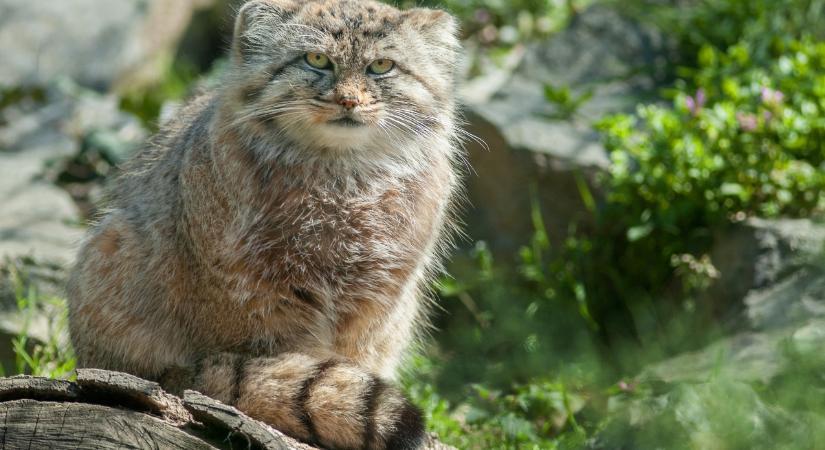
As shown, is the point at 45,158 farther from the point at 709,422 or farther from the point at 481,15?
the point at 709,422

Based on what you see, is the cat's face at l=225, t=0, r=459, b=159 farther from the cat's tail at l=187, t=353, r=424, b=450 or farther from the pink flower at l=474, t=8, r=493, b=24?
the pink flower at l=474, t=8, r=493, b=24

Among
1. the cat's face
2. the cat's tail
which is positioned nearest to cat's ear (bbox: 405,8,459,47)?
the cat's face

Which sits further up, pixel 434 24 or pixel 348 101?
pixel 434 24

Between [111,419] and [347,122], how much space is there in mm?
1451

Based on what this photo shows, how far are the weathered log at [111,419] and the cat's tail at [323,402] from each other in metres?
0.24

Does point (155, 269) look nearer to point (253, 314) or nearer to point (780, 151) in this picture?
point (253, 314)

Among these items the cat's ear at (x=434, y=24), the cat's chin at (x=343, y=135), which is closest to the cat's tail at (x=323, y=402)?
the cat's chin at (x=343, y=135)

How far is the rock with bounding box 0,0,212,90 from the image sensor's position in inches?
373

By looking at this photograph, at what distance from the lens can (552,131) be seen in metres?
6.83

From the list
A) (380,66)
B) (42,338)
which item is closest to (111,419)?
(380,66)

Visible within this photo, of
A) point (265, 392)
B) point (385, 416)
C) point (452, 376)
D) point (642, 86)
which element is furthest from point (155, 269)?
point (642, 86)

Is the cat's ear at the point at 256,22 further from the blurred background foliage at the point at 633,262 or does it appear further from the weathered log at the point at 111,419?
the blurred background foliage at the point at 633,262

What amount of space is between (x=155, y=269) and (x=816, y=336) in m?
2.67

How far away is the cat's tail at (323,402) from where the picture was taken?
3.59 meters
